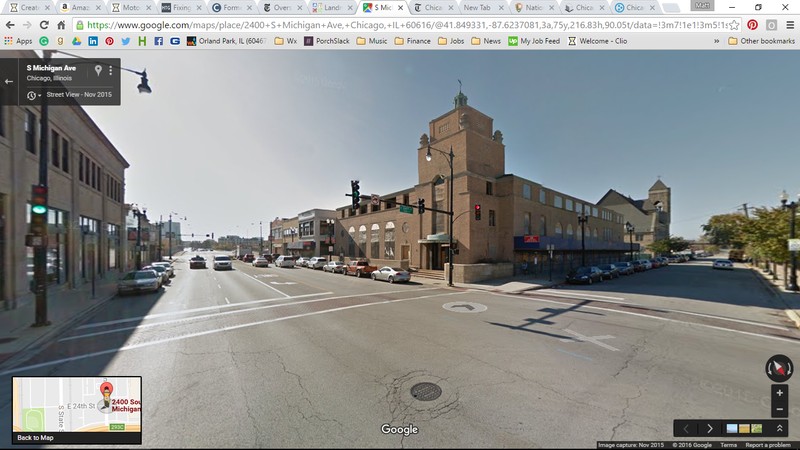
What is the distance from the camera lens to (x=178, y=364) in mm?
5680

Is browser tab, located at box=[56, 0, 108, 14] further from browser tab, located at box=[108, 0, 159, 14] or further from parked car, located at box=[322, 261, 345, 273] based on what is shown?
parked car, located at box=[322, 261, 345, 273]

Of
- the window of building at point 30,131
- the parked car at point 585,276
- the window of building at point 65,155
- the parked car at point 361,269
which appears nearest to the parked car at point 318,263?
the parked car at point 361,269

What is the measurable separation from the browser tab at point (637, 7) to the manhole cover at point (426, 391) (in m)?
7.90

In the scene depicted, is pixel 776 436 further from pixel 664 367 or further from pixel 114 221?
pixel 114 221

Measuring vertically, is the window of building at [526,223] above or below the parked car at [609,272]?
above

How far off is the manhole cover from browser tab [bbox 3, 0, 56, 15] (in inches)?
398

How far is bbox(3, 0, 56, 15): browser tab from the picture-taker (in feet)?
18.5

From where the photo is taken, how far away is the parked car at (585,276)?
2111 centimetres

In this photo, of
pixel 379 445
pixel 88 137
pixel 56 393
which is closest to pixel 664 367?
pixel 379 445

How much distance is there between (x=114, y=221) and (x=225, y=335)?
29.7 meters

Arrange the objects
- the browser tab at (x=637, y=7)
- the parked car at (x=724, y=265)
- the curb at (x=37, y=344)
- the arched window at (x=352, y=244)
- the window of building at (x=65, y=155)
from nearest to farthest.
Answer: the browser tab at (x=637, y=7)
the curb at (x=37, y=344)
the window of building at (x=65, y=155)
the parked car at (x=724, y=265)
the arched window at (x=352, y=244)

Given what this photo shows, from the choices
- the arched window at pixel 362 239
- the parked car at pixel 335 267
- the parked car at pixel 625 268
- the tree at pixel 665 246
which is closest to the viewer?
the parked car at pixel 625 268

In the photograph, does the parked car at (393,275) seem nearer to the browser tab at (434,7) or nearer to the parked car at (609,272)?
the parked car at (609,272)

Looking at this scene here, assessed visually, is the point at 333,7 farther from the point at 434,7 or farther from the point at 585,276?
the point at 585,276
